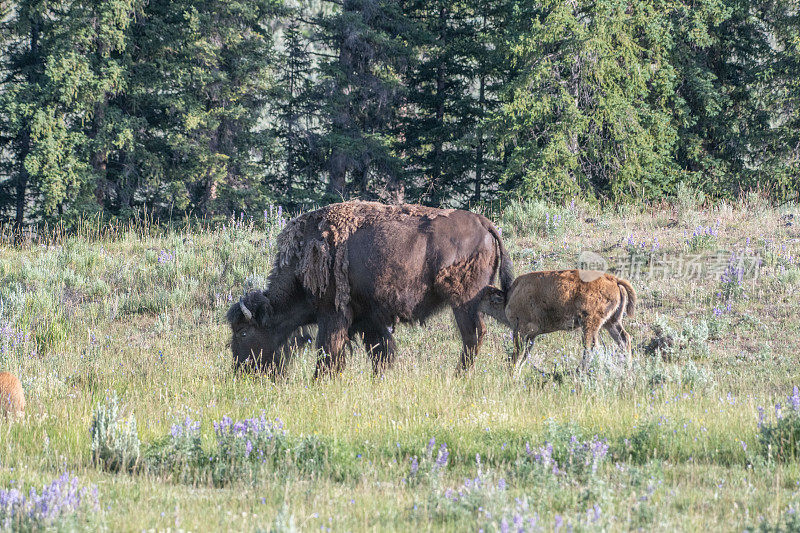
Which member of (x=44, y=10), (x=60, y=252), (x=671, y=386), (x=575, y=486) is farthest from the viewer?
(x=44, y=10)

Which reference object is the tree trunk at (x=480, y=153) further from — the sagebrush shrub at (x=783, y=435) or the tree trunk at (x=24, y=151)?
the sagebrush shrub at (x=783, y=435)

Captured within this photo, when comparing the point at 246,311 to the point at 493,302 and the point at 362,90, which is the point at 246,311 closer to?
the point at 493,302

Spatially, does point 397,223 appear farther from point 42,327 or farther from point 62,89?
point 62,89

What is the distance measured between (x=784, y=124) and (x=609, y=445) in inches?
777

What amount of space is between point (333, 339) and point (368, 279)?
0.78 meters

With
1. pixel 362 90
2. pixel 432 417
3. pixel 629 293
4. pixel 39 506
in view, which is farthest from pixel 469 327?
pixel 362 90

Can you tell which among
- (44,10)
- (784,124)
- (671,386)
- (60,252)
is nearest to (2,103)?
(44,10)

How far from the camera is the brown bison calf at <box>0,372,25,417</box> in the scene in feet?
21.4

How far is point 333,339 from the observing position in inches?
329

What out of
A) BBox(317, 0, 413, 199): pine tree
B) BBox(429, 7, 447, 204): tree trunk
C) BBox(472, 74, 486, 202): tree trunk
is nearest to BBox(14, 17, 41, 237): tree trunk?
BBox(317, 0, 413, 199): pine tree

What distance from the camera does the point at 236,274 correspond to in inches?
522

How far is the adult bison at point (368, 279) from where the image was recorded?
8.13 m

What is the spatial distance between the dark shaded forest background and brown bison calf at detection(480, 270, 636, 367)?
38.6 ft

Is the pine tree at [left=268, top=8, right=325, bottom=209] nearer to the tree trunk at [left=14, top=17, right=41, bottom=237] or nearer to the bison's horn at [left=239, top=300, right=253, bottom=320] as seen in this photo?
the tree trunk at [left=14, top=17, right=41, bottom=237]
